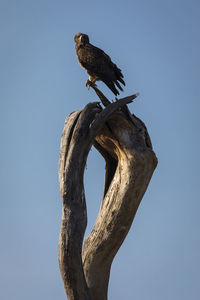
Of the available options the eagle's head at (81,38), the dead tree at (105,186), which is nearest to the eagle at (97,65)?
the eagle's head at (81,38)

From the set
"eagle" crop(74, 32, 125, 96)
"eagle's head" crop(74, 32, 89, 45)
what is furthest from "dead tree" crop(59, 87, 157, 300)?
"eagle's head" crop(74, 32, 89, 45)

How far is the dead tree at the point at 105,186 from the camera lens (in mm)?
5762

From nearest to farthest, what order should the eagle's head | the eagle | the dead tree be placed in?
1. the dead tree
2. the eagle
3. the eagle's head

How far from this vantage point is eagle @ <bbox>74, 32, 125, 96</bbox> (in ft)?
23.6

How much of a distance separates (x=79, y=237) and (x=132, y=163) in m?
1.36

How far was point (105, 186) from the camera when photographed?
6980mm

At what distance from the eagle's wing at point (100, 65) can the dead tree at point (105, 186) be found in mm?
388

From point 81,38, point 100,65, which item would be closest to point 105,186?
point 100,65

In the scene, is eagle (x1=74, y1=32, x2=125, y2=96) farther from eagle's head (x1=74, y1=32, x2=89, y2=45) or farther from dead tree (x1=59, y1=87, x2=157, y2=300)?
dead tree (x1=59, y1=87, x2=157, y2=300)

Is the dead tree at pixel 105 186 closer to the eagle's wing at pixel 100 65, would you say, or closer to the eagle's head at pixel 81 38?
the eagle's wing at pixel 100 65

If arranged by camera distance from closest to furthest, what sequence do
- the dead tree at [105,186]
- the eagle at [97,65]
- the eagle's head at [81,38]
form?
the dead tree at [105,186], the eagle at [97,65], the eagle's head at [81,38]

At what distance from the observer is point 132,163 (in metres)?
6.64

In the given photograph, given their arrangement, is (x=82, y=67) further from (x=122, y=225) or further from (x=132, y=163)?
(x=122, y=225)

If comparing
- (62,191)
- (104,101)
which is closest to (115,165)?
(104,101)
